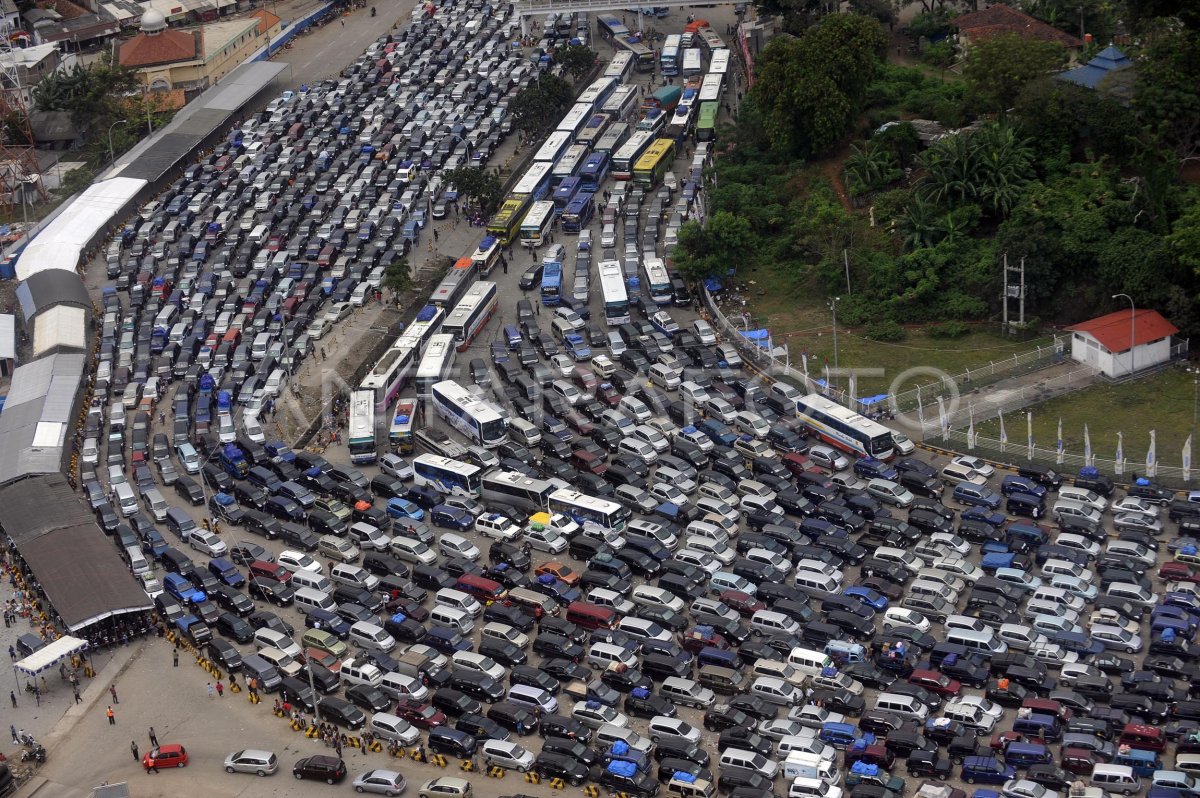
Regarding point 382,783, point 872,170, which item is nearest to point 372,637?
point 382,783

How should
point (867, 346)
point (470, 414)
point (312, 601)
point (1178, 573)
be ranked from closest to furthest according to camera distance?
point (1178, 573), point (312, 601), point (470, 414), point (867, 346)

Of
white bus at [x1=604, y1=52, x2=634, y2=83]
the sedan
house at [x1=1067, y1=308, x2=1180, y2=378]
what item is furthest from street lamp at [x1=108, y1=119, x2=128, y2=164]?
the sedan

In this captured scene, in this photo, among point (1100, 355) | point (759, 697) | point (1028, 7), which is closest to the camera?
point (759, 697)

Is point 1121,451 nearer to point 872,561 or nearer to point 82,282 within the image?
point 872,561

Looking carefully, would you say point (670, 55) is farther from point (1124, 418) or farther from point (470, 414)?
point (1124, 418)

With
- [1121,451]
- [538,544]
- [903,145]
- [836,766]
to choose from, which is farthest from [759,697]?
[903,145]

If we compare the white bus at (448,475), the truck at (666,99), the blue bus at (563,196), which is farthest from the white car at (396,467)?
the truck at (666,99)
